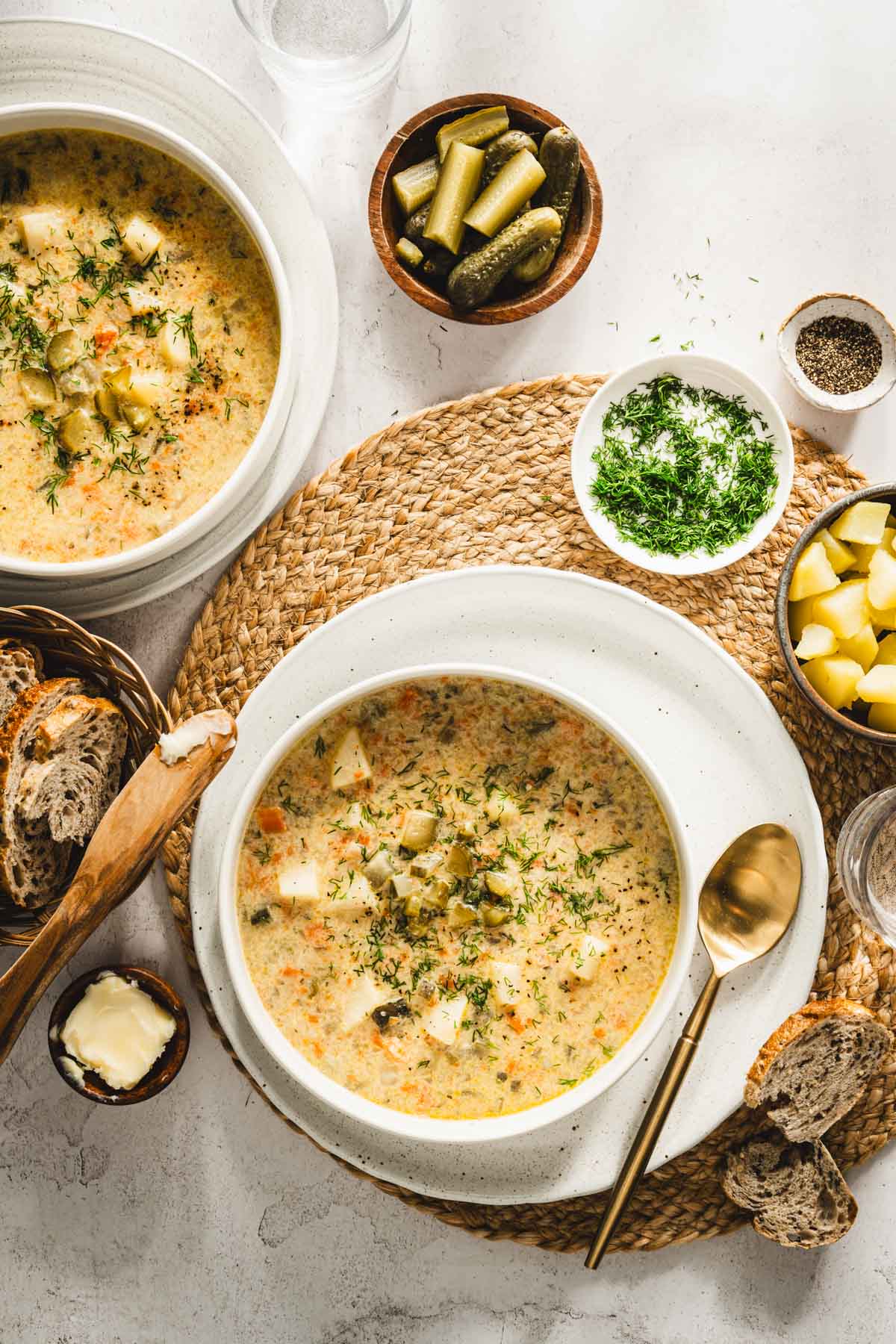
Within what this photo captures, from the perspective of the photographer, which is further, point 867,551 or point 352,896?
point 867,551

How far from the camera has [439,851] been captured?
297cm

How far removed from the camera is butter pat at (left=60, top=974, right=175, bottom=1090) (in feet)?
10.4

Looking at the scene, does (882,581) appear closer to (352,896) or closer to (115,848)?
(352,896)

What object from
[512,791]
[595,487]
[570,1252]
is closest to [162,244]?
[595,487]

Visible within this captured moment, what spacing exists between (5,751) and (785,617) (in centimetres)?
217

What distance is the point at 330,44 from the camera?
3.32 metres

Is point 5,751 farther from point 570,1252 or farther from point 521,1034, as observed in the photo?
point 570,1252

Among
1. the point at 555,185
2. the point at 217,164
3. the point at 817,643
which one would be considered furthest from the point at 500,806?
the point at 217,164

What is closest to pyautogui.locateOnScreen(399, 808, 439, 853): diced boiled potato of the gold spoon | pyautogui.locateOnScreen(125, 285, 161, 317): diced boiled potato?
the gold spoon

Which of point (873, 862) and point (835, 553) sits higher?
point (835, 553)

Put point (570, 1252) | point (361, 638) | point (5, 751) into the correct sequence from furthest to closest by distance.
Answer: point (570, 1252) < point (361, 638) < point (5, 751)

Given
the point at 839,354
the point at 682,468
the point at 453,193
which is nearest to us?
the point at 453,193

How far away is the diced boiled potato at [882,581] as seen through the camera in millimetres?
2994

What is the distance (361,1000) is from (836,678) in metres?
1.60
